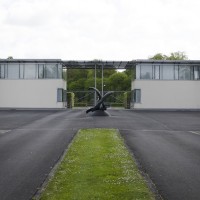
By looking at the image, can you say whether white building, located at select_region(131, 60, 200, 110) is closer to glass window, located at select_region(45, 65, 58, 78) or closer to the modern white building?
the modern white building

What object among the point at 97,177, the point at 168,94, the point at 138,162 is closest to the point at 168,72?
the point at 168,94

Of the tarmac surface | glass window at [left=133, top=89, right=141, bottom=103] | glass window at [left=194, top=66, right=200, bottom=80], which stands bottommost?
the tarmac surface

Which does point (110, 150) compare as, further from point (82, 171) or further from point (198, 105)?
point (198, 105)

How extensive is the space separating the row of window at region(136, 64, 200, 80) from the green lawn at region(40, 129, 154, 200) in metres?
46.3

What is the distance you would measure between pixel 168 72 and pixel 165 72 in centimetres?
46

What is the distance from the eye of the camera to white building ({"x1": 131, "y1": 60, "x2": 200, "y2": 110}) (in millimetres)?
60125

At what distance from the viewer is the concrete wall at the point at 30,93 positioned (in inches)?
2370

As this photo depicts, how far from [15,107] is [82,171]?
51539 millimetres

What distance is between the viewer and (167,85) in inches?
2381

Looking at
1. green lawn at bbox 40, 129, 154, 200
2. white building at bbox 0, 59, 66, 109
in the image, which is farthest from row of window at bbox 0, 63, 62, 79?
green lawn at bbox 40, 129, 154, 200

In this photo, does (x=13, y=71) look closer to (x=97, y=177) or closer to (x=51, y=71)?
(x=51, y=71)

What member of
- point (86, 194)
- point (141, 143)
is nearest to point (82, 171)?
point (86, 194)

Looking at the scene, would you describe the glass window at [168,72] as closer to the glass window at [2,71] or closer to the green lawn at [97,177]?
the glass window at [2,71]

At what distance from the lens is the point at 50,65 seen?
200ft
